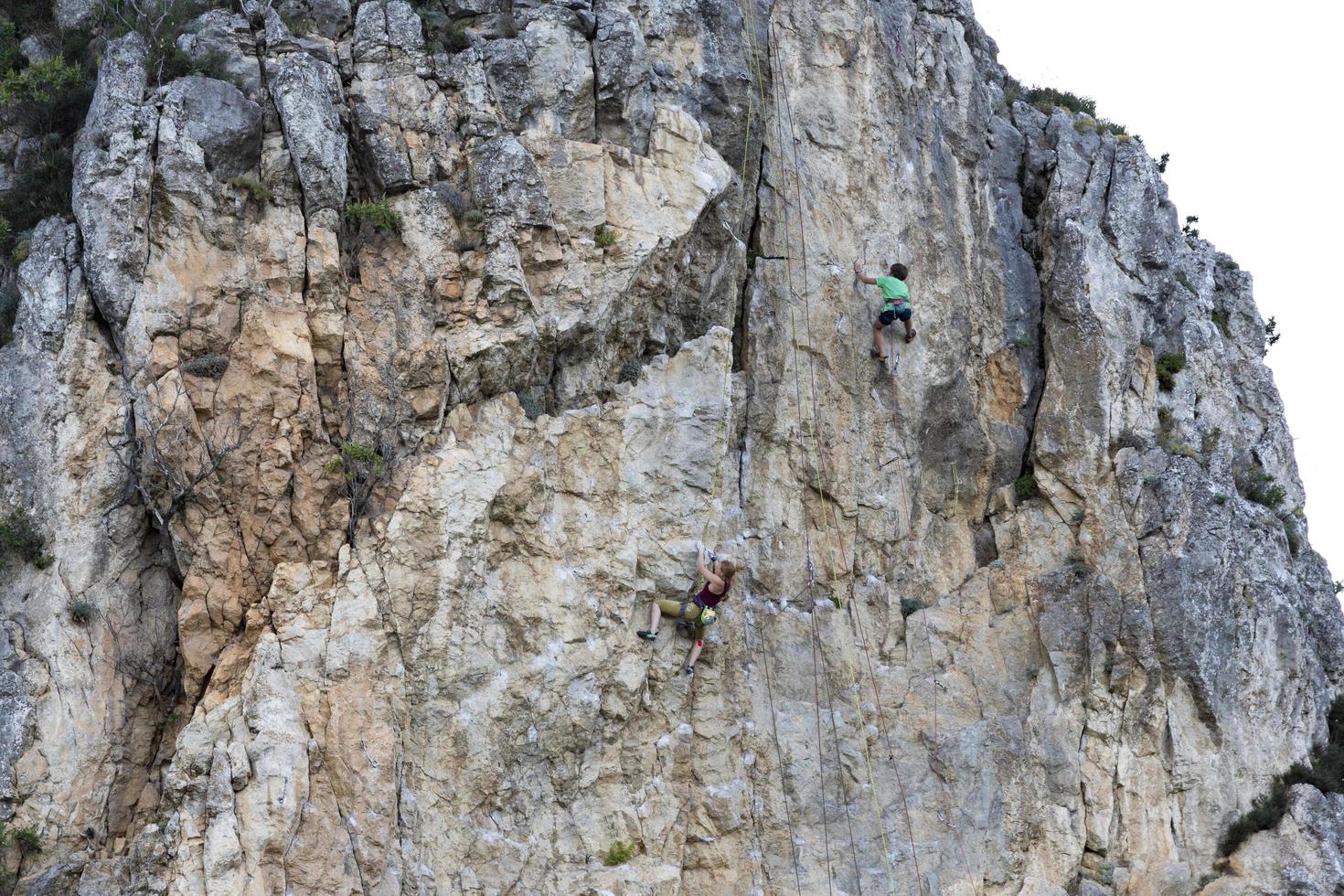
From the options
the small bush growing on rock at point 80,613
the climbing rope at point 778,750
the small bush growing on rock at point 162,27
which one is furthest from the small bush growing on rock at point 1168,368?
the small bush growing on rock at point 80,613

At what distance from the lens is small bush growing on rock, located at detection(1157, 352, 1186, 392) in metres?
21.8

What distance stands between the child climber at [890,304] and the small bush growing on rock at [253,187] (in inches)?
347

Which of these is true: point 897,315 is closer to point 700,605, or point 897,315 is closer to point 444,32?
point 700,605

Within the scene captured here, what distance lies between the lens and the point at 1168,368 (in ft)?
72.1

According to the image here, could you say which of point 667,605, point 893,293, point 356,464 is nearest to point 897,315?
point 893,293

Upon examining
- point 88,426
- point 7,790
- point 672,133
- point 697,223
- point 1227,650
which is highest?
Answer: point 672,133

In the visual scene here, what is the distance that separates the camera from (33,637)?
15.9m

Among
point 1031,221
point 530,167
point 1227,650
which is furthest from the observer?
point 1031,221

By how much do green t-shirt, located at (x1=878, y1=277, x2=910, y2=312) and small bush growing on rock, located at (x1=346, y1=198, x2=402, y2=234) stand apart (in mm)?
7295

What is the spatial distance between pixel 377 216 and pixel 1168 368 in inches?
505

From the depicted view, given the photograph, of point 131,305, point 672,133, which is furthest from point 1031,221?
point 131,305

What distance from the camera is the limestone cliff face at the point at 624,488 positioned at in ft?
52.9

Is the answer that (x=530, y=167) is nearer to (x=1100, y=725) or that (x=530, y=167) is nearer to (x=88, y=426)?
(x=88, y=426)

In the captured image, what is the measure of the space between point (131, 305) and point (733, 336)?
27.9ft
